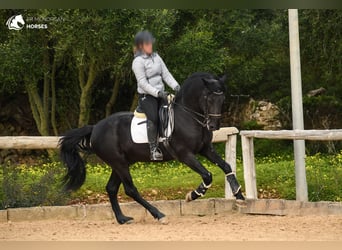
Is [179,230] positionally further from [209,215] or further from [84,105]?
[84,105]

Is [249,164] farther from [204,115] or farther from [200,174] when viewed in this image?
[204,115]

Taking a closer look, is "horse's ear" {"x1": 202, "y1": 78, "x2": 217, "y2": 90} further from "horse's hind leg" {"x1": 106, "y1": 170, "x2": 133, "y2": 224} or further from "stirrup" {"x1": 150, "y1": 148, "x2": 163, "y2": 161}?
"horse's hind leg" {"x1": 106, "y1": 170, "x2": 133, "y2": 224}

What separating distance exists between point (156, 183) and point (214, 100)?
10.1ft

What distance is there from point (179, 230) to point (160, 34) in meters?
4.68

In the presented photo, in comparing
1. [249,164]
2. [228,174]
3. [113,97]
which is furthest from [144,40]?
[113,97]

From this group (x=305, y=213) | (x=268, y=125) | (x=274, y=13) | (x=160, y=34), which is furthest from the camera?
(x=274, y=13)

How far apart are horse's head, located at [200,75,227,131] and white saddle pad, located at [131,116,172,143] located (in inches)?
22.3

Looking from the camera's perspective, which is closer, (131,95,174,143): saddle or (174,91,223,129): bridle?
(174,91,223,129): bridle

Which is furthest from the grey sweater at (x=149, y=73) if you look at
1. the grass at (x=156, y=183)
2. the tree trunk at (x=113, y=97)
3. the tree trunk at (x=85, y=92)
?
the tree trunk at (x=113, y=97)

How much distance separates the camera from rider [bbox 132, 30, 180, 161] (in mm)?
5395

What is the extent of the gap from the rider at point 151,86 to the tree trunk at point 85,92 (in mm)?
4570

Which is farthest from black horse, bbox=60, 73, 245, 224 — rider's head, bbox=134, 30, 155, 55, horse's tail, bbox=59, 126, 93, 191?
rider's head, bbox=134, 30, 155, 55
